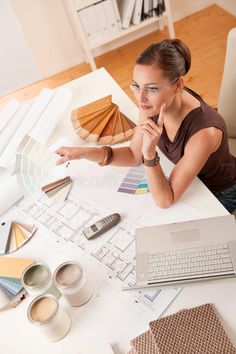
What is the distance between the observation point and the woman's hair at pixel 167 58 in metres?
1.04

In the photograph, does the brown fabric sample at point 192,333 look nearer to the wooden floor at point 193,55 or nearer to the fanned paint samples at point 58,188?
the fanned paint samples at point 58,188

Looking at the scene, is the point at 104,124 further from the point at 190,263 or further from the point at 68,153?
→ the point at 190,263

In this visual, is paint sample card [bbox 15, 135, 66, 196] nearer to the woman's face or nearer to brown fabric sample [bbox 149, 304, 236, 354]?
the woman's face

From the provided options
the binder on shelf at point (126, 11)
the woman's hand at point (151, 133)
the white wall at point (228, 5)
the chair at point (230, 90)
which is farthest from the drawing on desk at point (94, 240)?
the white wall at point (228, 5)

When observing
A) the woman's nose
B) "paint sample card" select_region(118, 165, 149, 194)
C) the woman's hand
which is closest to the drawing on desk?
"paint sample card" select_region(118, 165, 149, 194)

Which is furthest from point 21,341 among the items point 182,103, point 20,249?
point 182,103

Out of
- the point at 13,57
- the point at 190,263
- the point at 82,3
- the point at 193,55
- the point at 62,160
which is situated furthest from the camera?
the point at 13,57

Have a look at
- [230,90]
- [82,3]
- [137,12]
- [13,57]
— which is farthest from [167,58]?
[13,57]

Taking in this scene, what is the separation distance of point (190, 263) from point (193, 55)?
8.19 ft

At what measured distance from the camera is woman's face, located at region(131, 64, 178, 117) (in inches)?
41.2

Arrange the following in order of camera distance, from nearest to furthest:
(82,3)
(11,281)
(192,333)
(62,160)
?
(192,333) → (11,281) → (62,160) → (82,3)

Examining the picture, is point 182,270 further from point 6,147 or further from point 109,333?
point 6,147

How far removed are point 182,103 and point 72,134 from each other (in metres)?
0.51

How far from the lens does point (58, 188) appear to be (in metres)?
1.24
